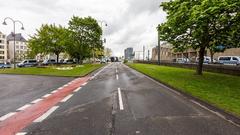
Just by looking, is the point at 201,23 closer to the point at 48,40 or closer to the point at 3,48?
the point at 48,40

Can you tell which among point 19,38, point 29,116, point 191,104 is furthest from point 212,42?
point 19,38

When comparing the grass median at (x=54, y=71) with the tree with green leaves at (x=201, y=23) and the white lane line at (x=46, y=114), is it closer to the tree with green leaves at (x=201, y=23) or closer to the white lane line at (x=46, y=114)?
the tree with green leaves at (x=201, y=23)

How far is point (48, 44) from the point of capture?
5056cm

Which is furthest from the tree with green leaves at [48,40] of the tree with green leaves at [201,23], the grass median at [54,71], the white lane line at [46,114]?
the white lane line at [46,114]

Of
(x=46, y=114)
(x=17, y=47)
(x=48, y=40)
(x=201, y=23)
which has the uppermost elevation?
(x=17, y=47)

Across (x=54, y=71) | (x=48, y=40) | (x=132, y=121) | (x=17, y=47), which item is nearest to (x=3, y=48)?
(x=17, y=47)

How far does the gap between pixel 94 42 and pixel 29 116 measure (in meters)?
47.1

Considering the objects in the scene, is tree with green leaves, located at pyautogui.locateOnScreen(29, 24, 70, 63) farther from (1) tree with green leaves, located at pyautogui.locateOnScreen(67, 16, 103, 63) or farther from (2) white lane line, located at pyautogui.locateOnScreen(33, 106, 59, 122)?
(2) white lane line, located at pyautogui.locateOnScreen(33, 106, 59, 122)

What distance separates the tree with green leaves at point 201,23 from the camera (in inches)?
481

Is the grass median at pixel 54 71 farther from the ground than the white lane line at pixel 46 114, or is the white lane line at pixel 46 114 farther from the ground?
the grass median at pixel 54 71

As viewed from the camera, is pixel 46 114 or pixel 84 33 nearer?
pixel 46 114

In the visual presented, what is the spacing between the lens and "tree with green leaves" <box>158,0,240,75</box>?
12219 millimetres

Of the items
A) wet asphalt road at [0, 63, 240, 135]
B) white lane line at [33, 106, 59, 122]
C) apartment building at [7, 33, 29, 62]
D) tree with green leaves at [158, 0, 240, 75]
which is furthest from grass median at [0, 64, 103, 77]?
apartment building at [7, 33, 29, 62]

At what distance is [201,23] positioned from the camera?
587 inches
